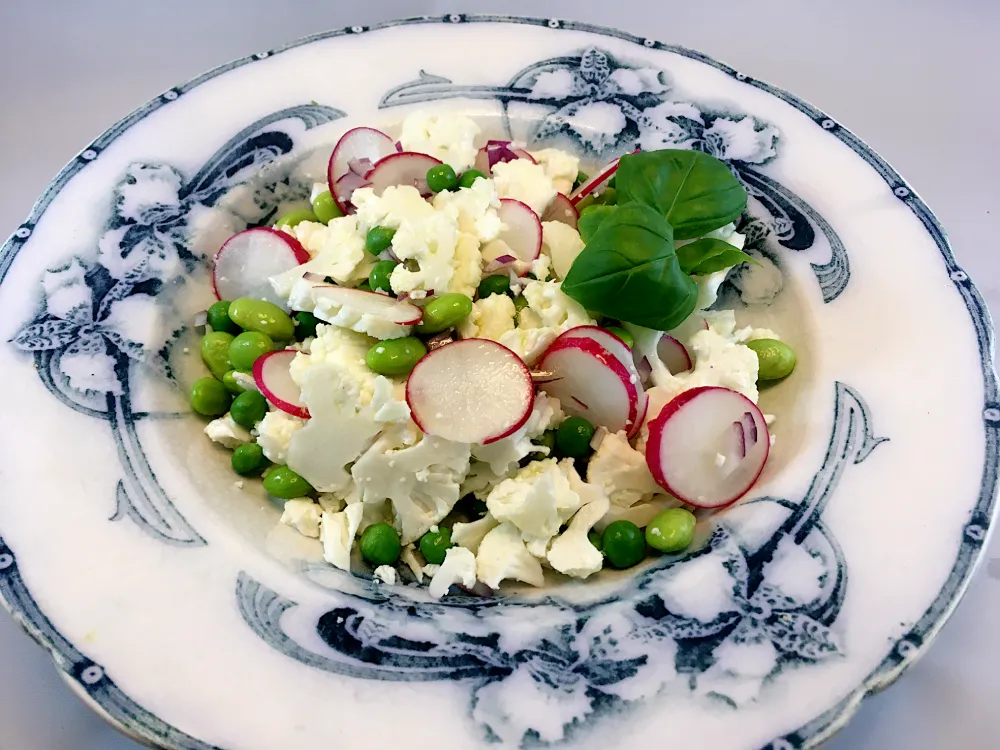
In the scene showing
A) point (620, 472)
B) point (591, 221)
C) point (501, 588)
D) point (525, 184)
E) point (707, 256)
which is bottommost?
point (501, 588)

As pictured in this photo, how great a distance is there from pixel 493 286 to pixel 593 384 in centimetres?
52

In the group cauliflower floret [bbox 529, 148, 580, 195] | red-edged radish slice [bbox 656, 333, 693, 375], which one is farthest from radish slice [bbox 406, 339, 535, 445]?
cauliflower floret [bbox 529, 148, 580, 195]

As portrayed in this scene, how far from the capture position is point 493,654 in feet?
6.33

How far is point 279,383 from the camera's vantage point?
2.54 m

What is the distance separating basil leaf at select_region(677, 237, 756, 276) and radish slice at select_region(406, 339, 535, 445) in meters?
0.67

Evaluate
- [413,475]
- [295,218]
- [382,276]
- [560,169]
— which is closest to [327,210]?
[295,218]

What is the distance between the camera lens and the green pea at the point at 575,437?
245 cm

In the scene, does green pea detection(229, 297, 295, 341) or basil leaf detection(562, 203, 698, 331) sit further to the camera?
green pea detection(229, 297, 295, 341)

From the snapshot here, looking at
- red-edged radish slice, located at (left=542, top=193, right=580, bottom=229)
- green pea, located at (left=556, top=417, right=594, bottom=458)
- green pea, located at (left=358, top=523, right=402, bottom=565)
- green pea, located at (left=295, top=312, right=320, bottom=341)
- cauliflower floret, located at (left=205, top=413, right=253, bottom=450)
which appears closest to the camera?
green pea, located at (left=358, top=523, right=402, bottom=565)

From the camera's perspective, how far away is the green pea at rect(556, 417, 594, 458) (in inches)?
96.6

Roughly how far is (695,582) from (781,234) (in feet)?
4.89

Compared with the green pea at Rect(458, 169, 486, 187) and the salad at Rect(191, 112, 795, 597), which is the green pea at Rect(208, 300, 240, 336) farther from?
the green pea at Rect(458, 169, 486, 187)

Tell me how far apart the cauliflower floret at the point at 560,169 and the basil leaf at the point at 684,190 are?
573 mm

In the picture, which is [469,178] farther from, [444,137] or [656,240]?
[656,240]
